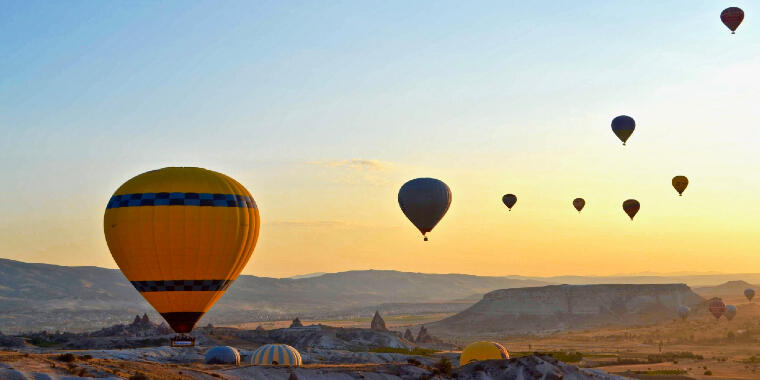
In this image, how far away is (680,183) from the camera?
9169cm

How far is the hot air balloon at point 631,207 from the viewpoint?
100444mm

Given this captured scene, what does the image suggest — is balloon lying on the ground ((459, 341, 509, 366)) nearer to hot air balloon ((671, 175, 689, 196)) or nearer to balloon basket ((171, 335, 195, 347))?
balloon basket ((171, 335, 195, 347))

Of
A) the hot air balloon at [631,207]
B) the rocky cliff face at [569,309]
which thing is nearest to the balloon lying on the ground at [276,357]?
the hot air balloon at [631,207]

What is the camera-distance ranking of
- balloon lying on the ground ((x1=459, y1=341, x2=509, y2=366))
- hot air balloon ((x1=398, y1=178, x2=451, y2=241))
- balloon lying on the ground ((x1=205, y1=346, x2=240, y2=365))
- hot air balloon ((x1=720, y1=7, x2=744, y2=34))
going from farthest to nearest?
hot air balloon ((x1=398, y1=178, x2=451, y2=241)), hot air balloon ((x1=720, y1=7, x2=744, y2=34)), balloon lying on the ground ((x1=205, y1=346, x2=240, y2=365)), balloon lying on the ground ((x1=459, y1=341, x2=509, y2=366))

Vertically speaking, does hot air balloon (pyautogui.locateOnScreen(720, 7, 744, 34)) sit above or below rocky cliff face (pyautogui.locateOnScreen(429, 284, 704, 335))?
above

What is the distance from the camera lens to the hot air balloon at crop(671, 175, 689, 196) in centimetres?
9119

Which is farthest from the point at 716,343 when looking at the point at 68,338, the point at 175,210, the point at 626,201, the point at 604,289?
the point at 175,210

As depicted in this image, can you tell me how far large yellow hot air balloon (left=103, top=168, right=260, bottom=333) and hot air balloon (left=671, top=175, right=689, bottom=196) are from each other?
189 feet

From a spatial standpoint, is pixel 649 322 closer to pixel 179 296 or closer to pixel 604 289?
pixel 604 289

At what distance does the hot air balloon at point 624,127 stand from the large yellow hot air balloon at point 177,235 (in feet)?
145

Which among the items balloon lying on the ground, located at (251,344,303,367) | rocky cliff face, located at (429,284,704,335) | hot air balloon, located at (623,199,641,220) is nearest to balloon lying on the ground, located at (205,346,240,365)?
balloon lying on the ground, located at (251,344,303,367)

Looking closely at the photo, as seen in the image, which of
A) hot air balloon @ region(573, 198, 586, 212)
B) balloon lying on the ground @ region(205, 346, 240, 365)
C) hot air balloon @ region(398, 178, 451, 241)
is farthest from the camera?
hot air balloon @ region(573, 198, 586, 212)

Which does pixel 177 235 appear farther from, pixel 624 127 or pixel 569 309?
pixel 569 309

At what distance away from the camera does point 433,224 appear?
75562mm
